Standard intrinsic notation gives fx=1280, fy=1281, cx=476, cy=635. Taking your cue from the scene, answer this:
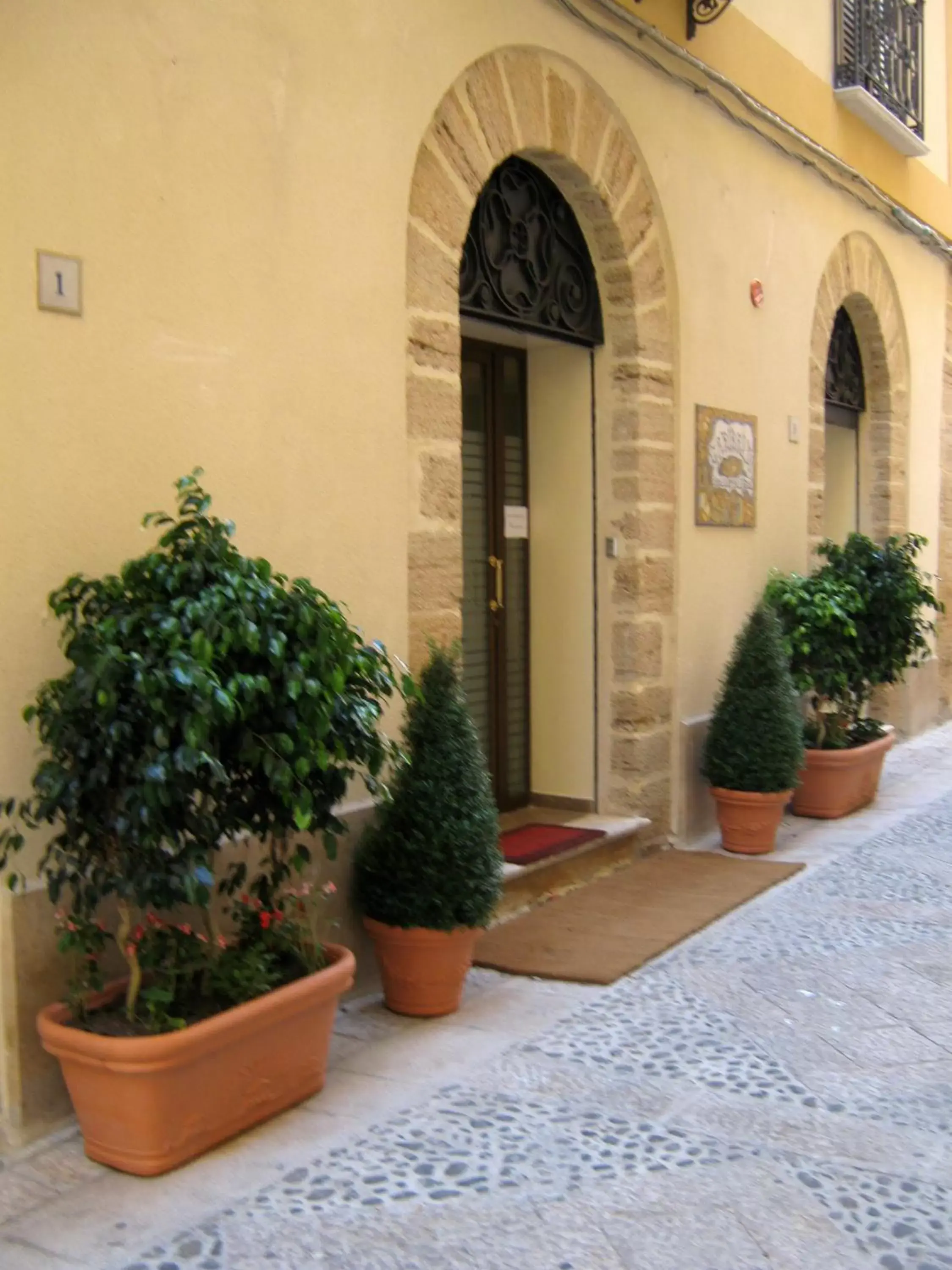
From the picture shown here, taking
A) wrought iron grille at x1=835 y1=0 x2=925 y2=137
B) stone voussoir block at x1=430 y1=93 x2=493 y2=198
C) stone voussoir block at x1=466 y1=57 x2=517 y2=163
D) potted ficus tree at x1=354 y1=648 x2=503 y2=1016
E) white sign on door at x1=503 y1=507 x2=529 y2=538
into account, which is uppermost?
wrought iron grille at x1=835 y1=0 x2=925 y2=137

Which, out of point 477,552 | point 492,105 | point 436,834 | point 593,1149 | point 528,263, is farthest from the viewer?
point 477,552

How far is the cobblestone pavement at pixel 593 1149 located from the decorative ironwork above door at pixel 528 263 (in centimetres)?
281

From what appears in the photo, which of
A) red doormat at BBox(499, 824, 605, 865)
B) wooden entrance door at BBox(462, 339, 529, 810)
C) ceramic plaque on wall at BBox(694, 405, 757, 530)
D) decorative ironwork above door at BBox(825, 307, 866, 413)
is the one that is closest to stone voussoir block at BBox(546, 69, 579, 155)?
wooden entrance door at BBox(462, 339, 529, 810)

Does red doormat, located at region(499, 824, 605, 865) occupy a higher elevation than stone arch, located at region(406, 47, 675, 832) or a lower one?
lower

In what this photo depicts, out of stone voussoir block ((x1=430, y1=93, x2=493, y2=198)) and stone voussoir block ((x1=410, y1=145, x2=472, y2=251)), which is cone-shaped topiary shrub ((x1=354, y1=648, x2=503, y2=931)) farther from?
stone voussoir block ((x1=430, y1=93, x2=493, y2=198))

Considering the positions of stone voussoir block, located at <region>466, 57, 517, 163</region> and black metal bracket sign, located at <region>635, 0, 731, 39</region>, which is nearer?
stone voussoir block, located at <region>466, 57, 517, 163</region>

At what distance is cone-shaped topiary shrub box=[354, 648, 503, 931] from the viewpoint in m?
4.06

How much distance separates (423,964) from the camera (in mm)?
4129

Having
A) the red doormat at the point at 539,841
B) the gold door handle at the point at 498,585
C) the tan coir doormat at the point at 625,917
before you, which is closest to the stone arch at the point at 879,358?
the gold door handle at the point at 498,585

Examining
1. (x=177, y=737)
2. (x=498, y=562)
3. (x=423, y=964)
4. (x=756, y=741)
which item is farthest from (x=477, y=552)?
(x=177, y=737)

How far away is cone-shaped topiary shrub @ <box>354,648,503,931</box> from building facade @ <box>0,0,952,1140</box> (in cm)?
50

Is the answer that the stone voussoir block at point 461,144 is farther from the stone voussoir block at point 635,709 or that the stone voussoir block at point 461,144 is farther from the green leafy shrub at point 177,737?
the stone voussoir block at point 635,709

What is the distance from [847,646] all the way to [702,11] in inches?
135

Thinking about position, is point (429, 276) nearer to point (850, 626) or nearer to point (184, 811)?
point (184, 811)
